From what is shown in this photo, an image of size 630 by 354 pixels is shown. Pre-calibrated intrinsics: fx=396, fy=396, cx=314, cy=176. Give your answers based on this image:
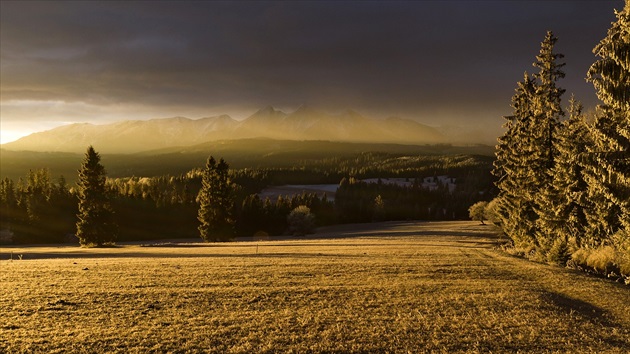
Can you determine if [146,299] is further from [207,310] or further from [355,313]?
[355,313]

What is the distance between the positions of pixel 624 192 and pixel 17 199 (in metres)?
152

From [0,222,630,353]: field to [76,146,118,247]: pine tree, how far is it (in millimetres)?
39615

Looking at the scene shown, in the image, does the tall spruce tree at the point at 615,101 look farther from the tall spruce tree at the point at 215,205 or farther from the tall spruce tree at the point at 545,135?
the tall spruce tree at the point at 215,205

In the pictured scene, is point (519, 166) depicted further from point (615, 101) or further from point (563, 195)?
point (615, 101)

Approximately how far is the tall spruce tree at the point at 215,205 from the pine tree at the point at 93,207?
614 inches

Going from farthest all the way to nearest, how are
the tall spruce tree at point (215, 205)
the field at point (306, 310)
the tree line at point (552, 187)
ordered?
the tall spruce tree at point (215, 205), the tree line at point (552, 187), the field at point (306, 310)

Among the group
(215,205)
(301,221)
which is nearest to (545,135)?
(215,205)

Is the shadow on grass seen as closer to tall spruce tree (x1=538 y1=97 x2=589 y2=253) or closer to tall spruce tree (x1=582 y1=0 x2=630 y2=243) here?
tall spruce tree (x1=582 y1=0 x2=630 y2=243)

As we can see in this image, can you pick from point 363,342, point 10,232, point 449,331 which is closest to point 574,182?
point 449,331

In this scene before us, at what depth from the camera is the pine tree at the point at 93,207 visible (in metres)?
59.6

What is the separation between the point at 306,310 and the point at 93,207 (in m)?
56.7

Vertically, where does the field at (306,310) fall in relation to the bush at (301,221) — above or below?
above

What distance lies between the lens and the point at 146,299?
16.1 m

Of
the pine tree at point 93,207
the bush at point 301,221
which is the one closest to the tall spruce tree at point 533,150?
the pine tree at point 93,207
